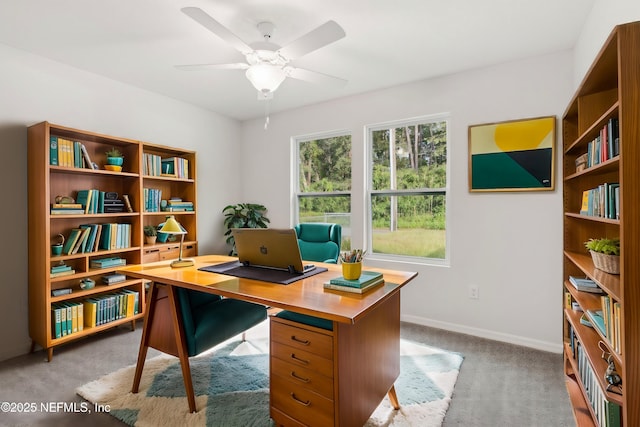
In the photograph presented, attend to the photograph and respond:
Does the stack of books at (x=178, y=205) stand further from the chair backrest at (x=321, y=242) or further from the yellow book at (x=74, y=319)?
the chair backrest at (x=321, y=242)

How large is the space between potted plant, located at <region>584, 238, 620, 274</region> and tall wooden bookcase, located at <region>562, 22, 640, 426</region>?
0.03 metres

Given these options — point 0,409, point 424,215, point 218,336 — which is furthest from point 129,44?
point 424,215

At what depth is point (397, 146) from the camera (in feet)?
11.6

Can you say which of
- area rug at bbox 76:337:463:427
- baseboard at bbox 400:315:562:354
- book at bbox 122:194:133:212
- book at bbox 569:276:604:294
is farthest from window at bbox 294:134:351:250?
book at bbox 569:276:604:294

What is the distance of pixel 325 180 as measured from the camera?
4.05 m

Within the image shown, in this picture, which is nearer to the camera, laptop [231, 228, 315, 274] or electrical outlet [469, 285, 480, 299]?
laptop [231, 228, 315, 274]

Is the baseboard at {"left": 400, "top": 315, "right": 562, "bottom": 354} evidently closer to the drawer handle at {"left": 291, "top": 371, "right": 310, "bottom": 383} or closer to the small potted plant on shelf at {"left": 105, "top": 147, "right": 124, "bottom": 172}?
the drawer handle at {"left": 291, "top": 371, "right": 310, "bottom": 383}

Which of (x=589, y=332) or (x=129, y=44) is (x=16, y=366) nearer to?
(x=129, y=44)

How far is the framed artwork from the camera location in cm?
267

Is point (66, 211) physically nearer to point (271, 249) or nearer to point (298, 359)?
point (271, 249)

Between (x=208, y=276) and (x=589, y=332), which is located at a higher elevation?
(x=208, y=276)

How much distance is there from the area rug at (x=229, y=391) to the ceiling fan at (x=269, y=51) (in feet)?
6.51

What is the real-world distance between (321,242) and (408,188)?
1.21 meters

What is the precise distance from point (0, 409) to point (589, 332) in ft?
11.1
